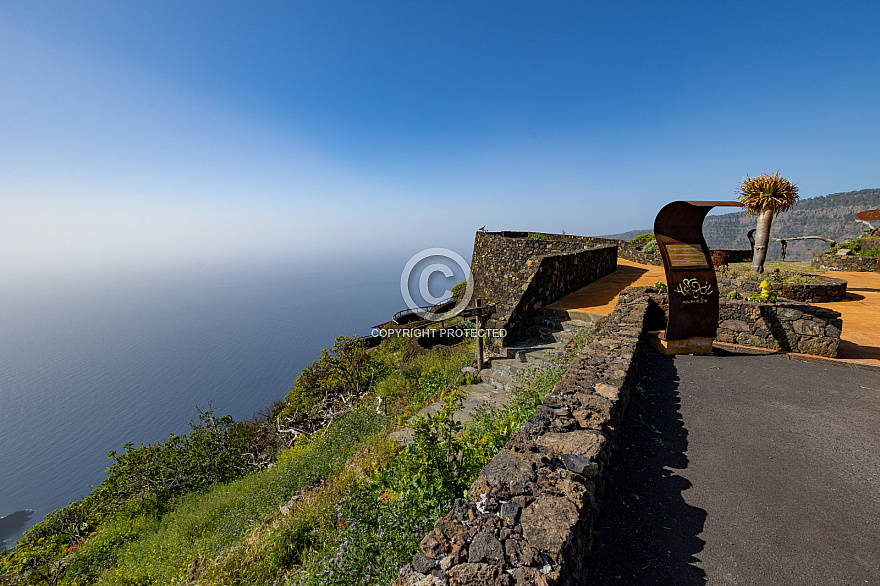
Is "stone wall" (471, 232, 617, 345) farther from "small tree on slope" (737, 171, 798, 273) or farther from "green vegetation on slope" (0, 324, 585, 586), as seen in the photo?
"small tree on slope" (737, 171, 798, 273)

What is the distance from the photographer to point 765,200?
12273 millimetres

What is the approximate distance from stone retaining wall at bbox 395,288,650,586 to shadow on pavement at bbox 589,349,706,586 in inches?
9.5

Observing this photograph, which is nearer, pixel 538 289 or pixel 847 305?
pixel 538 289

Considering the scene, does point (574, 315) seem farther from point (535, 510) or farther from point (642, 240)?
point (642, 240)

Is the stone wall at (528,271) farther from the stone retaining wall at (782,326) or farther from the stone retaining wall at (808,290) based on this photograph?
the stone retaining wall at (808,290)

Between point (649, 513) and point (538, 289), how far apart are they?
659cm

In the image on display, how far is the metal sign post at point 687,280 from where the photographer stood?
20.0ft

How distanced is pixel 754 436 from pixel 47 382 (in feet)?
627

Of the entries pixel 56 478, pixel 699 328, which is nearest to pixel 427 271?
pixel 699 328

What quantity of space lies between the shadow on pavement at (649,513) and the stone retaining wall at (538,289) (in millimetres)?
4004

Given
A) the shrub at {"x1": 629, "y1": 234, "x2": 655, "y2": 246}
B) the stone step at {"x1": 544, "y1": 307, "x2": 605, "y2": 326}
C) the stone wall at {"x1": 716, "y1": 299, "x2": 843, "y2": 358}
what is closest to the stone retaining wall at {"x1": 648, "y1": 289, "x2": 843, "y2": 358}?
the stone wall at {"x1": 716, "y1": 299, "x2": 843, "y2": 358}

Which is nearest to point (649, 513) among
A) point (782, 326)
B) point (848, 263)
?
point (782, 326)

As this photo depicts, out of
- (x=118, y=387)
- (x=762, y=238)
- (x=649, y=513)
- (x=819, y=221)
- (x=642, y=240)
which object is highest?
(x=819, y=221)

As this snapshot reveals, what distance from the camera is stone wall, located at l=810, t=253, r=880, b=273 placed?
1537cm
